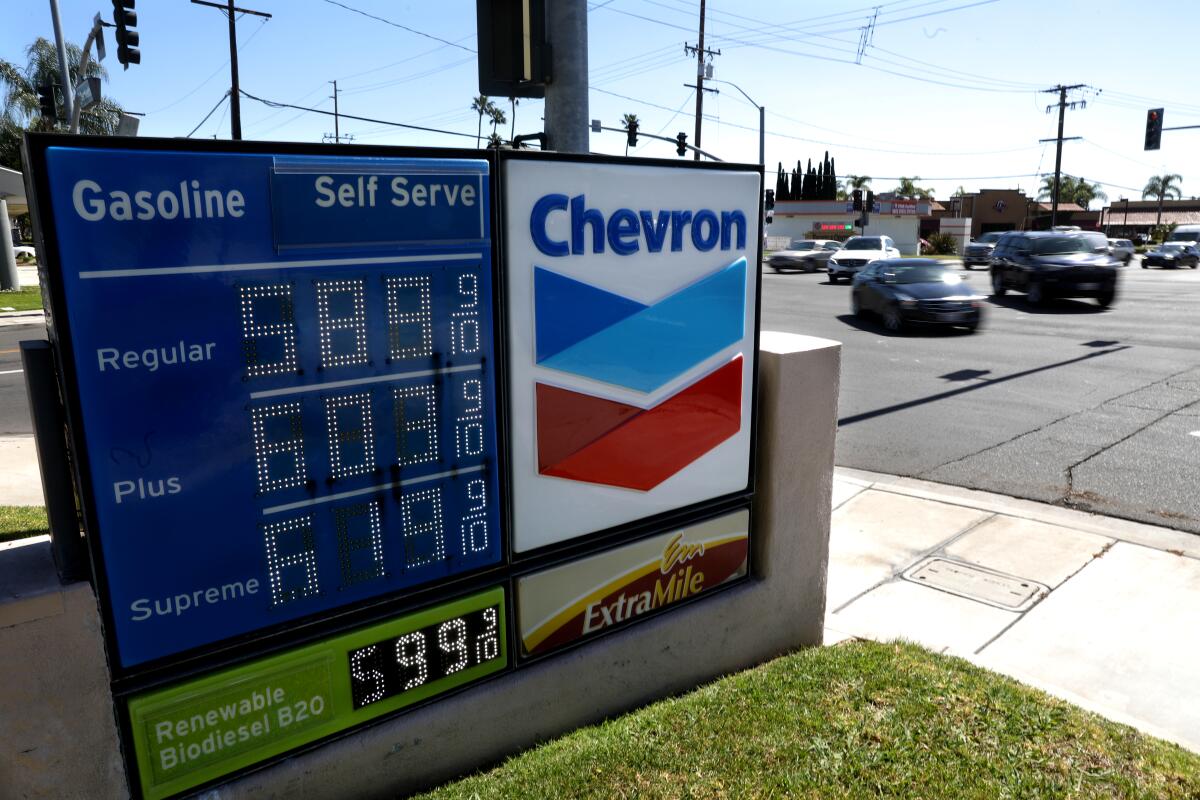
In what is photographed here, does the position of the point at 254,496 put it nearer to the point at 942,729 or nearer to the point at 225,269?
the point at 225,269

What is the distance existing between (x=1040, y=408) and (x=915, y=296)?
7.29 m

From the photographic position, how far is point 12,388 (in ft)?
40.3

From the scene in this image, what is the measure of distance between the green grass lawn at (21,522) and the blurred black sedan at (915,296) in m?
15.7

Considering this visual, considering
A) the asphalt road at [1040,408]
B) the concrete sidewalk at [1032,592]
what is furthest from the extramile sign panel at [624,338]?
the asphalt road at [1040,408]

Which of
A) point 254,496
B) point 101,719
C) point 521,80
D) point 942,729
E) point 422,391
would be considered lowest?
point 942,729

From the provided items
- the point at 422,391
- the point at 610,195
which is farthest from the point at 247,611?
the point at 610,195

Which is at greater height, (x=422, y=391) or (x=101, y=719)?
(x=422, y=391)

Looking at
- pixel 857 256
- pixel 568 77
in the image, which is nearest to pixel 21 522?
pixel 568 77

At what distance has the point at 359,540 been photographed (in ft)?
10.2

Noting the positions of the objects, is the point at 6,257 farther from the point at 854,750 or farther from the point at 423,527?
the point at 854,750

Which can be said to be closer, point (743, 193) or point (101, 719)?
point (101, 719)

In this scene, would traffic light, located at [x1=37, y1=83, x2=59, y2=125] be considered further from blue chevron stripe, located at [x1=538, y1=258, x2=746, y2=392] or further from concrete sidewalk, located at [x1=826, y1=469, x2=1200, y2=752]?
blue chevron stripe, located at [x1=538, y1=258, x2=746, y2=392]

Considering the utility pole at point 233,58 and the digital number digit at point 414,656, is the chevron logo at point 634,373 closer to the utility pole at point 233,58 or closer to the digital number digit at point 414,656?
the digital number digit at point 414,656

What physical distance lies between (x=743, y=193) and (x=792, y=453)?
1.42m
